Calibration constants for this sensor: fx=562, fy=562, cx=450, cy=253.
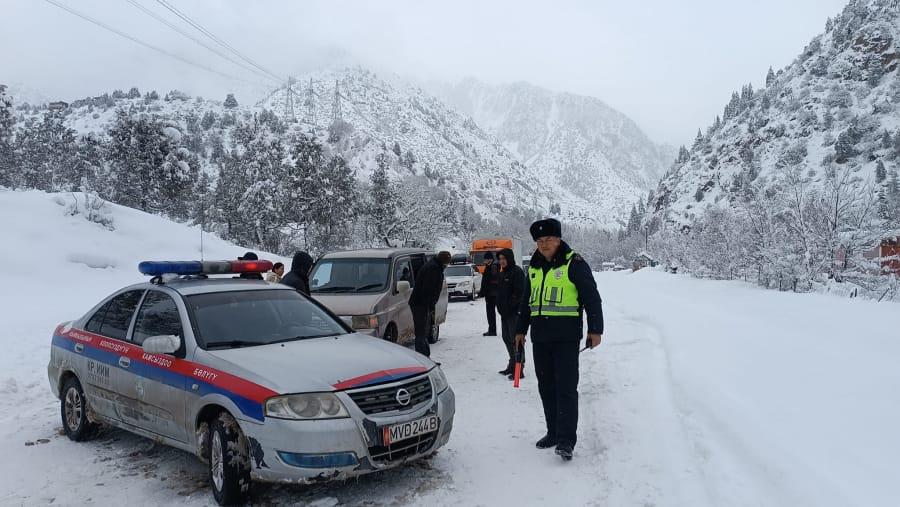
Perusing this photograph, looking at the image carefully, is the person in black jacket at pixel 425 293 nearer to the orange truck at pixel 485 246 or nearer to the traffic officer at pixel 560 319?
the traffic officer at pixel 560 319

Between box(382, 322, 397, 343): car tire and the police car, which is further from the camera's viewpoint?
box(382, 322, 397, 343): car tire

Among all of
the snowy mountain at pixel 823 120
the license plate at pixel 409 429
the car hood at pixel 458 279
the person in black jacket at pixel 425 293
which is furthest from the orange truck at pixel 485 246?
the snowy mountain at pixel 823 120

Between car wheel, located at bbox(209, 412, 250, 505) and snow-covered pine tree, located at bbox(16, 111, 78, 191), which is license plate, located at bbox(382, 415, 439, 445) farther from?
snow-covered pine tree, located at bbox(16, 111, 78, 191)

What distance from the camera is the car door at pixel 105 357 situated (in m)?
5.17

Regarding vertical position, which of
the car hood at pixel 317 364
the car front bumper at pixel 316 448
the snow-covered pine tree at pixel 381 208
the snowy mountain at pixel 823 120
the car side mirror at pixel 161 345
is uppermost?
the snowy mountain at pixel 823 120

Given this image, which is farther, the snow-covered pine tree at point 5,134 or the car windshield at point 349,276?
the snow-covered pine tree at point 5,134

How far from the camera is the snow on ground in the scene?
415 cm

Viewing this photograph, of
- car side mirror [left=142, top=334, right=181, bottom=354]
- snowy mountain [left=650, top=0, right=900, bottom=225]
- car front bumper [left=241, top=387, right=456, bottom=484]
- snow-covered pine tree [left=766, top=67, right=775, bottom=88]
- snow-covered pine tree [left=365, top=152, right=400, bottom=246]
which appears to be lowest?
car front bumper [left=241, top=387, right=456, bottom=484]

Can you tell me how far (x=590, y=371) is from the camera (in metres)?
8.64

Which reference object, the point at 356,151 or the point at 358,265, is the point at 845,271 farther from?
the point at 356,151

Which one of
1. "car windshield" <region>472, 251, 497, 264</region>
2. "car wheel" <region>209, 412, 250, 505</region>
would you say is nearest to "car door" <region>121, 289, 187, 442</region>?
"car wheel" <region>209, 412, 250, 505</region>

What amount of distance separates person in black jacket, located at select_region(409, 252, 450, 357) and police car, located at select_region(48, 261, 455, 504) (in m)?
3.16

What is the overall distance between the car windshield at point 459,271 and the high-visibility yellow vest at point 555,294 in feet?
59.0

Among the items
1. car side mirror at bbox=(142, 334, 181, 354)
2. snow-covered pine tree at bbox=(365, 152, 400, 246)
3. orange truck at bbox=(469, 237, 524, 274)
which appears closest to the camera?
car side mirror at bbox=(142, 334, 181, 354)
